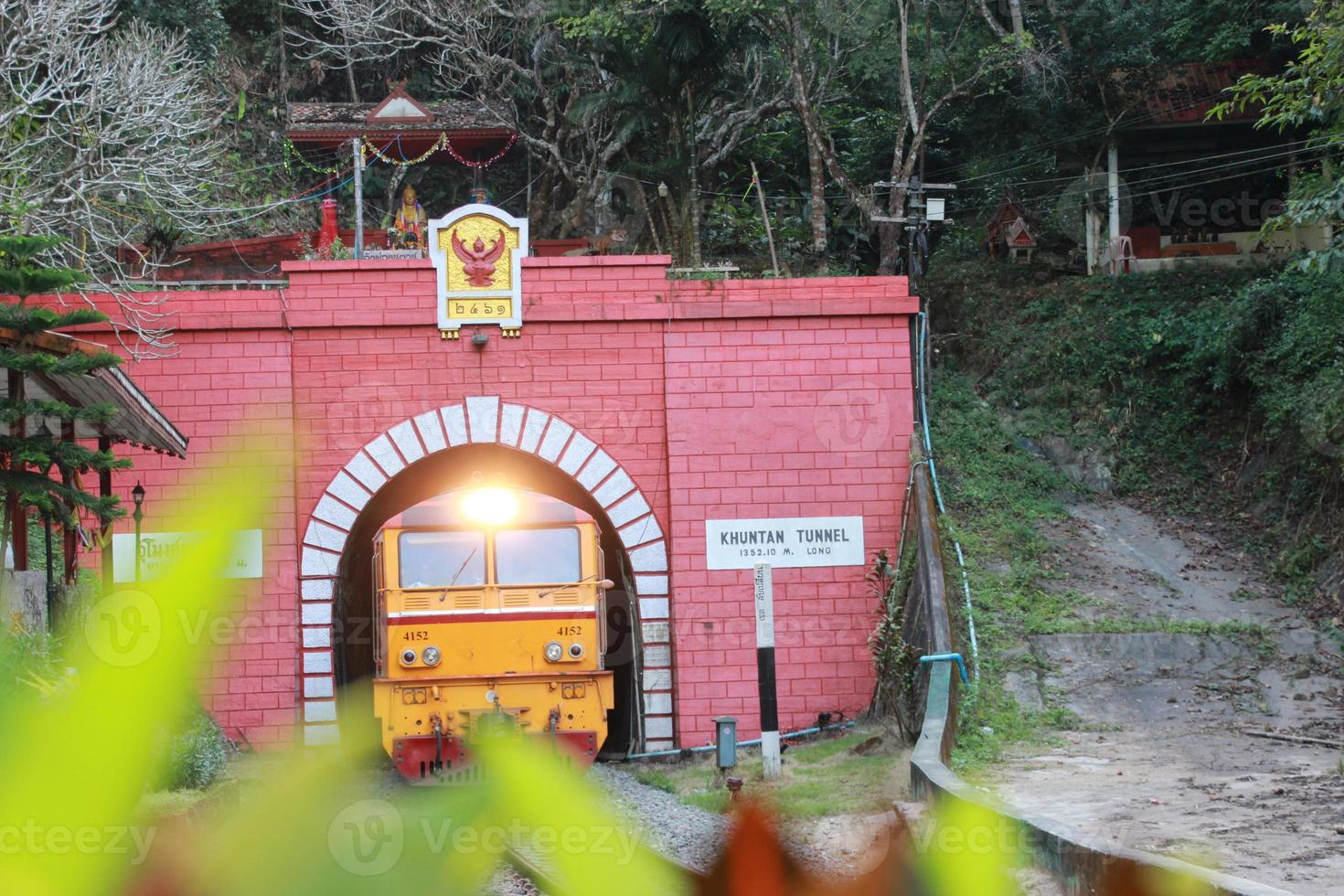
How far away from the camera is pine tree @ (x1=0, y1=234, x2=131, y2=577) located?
28.8ft

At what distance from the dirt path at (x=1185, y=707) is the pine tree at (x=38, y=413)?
621 centimetres

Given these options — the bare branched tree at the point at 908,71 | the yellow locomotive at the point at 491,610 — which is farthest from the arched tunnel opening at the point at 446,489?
the bare branched tree at the point at 908,71

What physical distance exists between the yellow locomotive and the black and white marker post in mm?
1539

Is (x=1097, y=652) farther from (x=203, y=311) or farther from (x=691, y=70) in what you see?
(x=691, y=70)

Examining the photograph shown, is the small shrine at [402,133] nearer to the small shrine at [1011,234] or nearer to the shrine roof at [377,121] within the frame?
the shrine roof at [377,121]

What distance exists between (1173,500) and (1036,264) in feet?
21.0

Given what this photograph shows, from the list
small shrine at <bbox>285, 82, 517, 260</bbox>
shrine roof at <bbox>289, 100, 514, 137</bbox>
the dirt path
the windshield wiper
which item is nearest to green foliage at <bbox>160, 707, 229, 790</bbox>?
the dirt path

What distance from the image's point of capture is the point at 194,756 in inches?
41.3

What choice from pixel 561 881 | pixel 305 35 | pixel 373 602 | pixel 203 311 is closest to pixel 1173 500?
pixel 373 602

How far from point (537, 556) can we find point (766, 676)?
2.54 meters

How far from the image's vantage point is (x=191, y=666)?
0.85 metres

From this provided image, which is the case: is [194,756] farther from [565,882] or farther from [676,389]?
[676,389]

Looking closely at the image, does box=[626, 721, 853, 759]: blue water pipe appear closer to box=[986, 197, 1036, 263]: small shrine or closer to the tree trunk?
the tree trunk

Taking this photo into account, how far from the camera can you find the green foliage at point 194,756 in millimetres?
887
